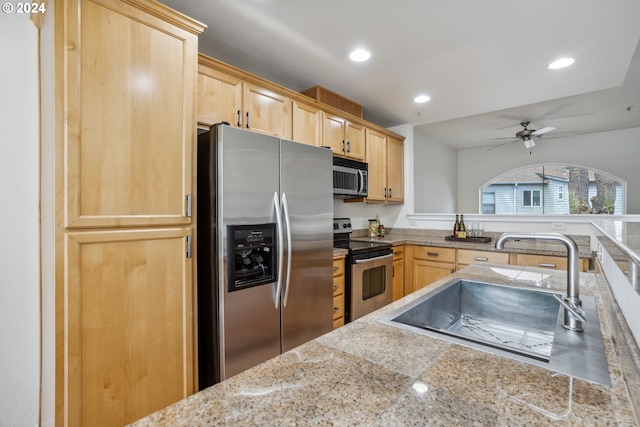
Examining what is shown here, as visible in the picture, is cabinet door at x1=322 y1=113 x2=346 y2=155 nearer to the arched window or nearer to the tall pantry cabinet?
the tall pantry cabinet

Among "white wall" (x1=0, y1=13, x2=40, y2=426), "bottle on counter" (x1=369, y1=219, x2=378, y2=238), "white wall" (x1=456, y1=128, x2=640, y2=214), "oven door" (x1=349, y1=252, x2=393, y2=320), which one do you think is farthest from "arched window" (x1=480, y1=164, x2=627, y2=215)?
"white wall" (x1=0, y1=13, x2=40, y2=426)

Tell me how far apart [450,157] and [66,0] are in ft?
21.3

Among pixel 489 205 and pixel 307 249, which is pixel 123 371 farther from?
pixel 489 205

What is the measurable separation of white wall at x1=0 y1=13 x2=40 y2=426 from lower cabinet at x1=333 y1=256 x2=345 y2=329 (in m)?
1.88

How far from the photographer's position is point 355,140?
328 centimetres

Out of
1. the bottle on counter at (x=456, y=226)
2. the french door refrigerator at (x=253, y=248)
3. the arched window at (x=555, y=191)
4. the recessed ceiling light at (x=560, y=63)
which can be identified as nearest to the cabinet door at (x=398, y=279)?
the bottle on counter at (x=456, y=226)

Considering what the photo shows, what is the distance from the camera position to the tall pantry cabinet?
1258 mm

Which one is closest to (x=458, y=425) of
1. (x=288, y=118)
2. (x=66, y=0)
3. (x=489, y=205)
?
(x=66, y=0)

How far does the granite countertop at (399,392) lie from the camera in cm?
52

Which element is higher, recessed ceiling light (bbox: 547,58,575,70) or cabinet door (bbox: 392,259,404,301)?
recessed ceiling light (bbox: 547,58,575,70)

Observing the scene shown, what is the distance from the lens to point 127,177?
1425 millimetres

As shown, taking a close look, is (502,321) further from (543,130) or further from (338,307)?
(543,130)

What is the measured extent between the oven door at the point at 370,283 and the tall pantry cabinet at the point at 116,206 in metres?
1.48

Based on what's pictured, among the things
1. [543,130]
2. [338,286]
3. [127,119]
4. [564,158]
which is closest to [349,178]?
[338,286]
